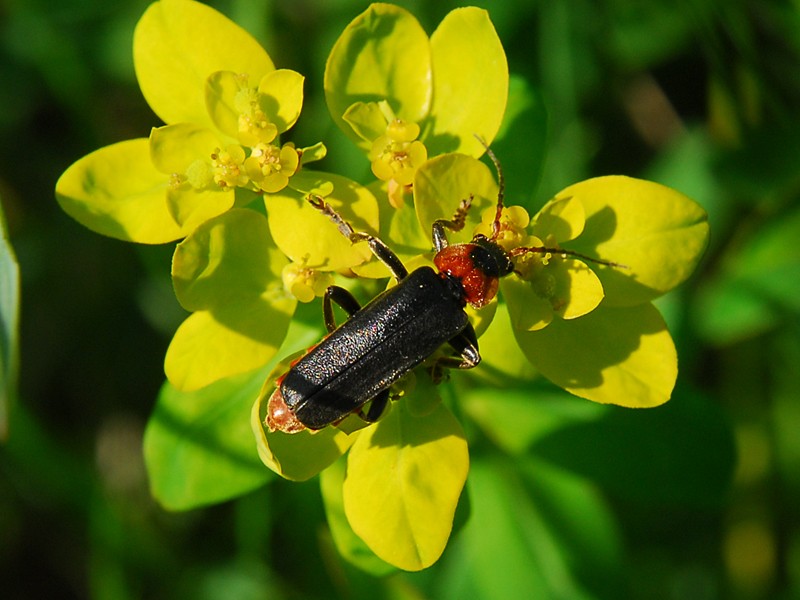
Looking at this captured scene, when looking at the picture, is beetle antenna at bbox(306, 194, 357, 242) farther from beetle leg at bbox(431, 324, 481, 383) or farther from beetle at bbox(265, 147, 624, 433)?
beetle leg at bbox(431, 324, 481, 383)

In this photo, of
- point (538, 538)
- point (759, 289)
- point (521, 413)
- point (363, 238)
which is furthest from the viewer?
point (759, 289)

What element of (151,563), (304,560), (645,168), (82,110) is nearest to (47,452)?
(151,563)

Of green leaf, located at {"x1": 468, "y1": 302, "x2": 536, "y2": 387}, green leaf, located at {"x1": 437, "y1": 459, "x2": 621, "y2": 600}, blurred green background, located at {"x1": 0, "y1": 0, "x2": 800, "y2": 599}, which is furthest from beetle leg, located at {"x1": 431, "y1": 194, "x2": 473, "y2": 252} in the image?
green leaf, located at {"x1": 437, "y1": 459, "x2": 621, "y2": 600}

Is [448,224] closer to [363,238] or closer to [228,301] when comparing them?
[363,238]

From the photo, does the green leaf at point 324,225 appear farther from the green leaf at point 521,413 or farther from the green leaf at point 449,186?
the green leaf at point 521,413

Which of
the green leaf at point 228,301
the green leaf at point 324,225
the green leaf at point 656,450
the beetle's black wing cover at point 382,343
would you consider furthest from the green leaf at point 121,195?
the green leaf at point 656,450

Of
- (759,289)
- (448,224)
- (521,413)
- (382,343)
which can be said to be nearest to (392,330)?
(382,343)

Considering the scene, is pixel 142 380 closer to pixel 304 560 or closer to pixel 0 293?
pixel 304 560
